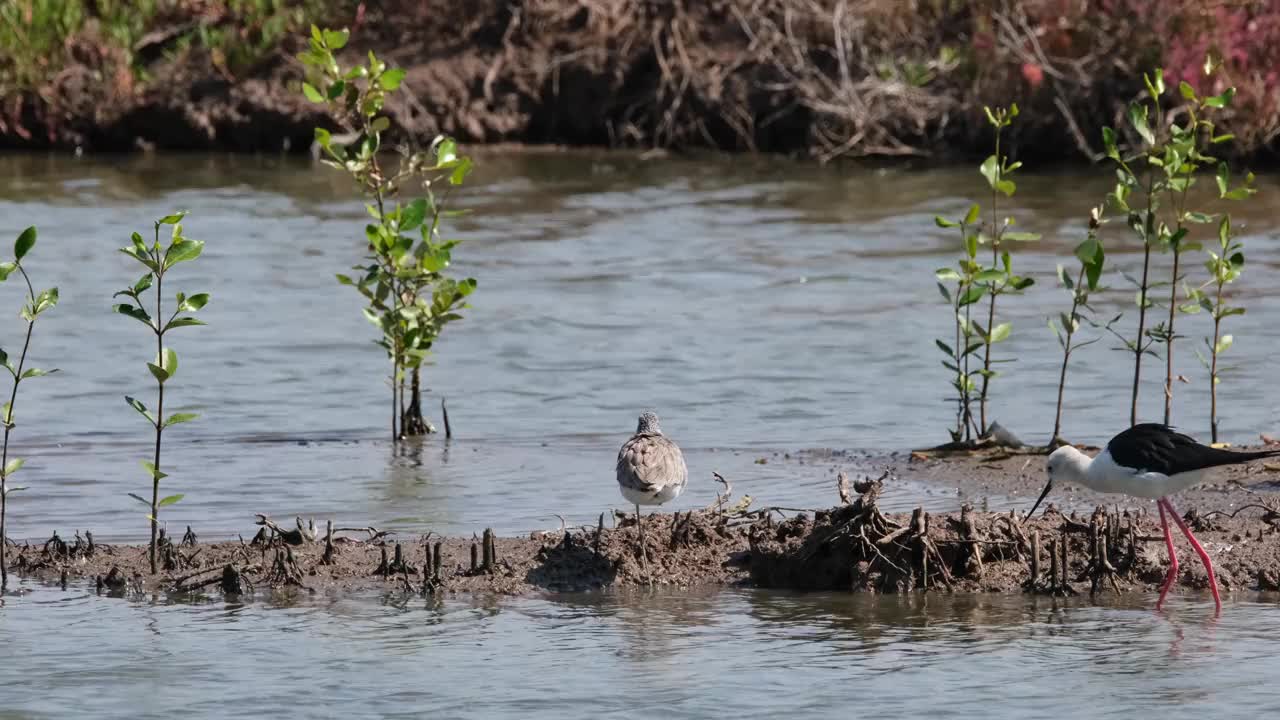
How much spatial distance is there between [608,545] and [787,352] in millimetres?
5447

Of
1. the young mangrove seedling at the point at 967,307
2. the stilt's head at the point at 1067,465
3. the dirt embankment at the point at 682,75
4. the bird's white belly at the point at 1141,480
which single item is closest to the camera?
the bird's white belly at the point at 1141,480

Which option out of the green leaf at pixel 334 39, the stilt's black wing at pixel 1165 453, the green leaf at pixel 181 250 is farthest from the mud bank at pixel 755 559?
the green leaf at pixel 334 39

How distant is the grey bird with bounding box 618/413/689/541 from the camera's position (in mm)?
7637

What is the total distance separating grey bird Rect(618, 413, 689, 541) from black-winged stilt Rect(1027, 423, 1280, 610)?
169 centimetres

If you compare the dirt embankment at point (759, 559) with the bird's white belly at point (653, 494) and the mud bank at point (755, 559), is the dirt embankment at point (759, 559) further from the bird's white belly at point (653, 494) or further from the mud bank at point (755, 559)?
the bird's white belly at point (653, 494)

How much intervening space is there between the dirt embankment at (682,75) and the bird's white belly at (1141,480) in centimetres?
1330

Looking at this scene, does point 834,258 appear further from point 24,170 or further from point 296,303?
point 24,170

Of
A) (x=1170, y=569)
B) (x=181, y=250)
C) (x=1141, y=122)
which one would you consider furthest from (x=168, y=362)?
(x=1141, y=122)

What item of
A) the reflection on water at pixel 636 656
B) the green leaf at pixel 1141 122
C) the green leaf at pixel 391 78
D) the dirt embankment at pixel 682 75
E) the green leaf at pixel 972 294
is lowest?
the reflection on water at pixel 636 656

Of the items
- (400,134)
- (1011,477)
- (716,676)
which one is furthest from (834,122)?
(716,676)

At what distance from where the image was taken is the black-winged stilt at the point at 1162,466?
293 inches

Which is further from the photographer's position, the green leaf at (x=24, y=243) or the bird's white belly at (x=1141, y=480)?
the bird's white belly at (x=1141, y=480)

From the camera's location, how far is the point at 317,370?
499 inches

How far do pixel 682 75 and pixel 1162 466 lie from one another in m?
15.8
